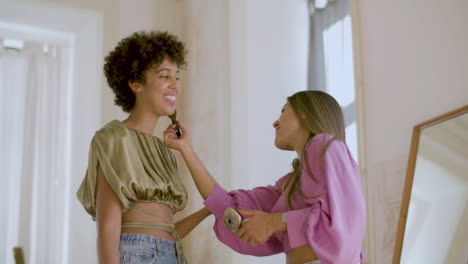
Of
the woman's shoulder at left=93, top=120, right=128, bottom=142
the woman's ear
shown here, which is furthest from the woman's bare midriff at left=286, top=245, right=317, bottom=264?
the woman's ear

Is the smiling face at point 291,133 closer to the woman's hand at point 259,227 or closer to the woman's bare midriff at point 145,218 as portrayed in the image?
the woman's hand at point 259,227

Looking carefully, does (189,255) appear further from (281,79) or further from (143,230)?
(143,230)

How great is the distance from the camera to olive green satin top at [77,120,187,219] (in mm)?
1949

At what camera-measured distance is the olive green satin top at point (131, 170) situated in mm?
1949

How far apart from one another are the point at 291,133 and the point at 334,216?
422mm

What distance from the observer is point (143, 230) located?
1.99m

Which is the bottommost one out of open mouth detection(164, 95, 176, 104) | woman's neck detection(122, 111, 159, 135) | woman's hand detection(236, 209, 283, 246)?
woman's hand detection(236, 209, 283, 246)

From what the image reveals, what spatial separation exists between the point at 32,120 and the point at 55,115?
0.14 metres

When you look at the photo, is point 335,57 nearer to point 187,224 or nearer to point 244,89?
point 244,89

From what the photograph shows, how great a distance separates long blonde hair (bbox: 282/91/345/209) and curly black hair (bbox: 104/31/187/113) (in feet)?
1.67

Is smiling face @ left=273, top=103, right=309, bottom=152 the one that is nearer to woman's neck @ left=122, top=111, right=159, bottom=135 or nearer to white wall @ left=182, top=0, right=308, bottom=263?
woman's neck @ left=122, top=111, right=159, bottom=135

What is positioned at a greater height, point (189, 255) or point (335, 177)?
point (335, 177)

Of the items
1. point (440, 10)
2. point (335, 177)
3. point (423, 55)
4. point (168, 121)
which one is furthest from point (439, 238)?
point (168, 121)

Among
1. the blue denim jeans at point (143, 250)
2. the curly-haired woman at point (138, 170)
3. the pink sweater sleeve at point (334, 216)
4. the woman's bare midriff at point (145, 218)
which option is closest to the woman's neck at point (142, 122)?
the curly-haired woman at point (138, 170)
